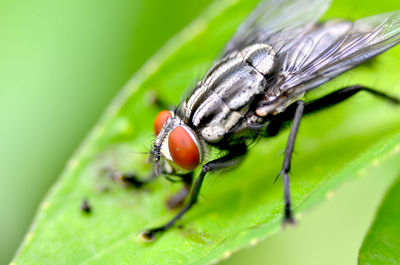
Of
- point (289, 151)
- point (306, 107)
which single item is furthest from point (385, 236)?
point (306, 107)

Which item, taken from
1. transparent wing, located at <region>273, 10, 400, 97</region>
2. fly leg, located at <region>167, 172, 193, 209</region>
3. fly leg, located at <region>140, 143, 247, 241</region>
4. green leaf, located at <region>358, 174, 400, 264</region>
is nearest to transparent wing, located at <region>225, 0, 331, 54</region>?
transparent wing, located at <region>273, 10, 400, 97</region>

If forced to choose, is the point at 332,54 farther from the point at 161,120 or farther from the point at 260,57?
the point at 161,120

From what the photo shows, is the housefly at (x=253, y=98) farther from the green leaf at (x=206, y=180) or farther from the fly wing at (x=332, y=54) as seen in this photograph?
the green leaf at (x=206, y=180)

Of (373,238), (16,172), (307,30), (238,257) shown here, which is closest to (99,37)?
(16,172)

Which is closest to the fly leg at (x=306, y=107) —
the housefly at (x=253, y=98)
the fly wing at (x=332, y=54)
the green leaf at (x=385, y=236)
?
the housefly at (x=253, y=98)

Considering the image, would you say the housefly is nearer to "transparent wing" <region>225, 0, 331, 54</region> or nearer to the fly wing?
the fly wing
